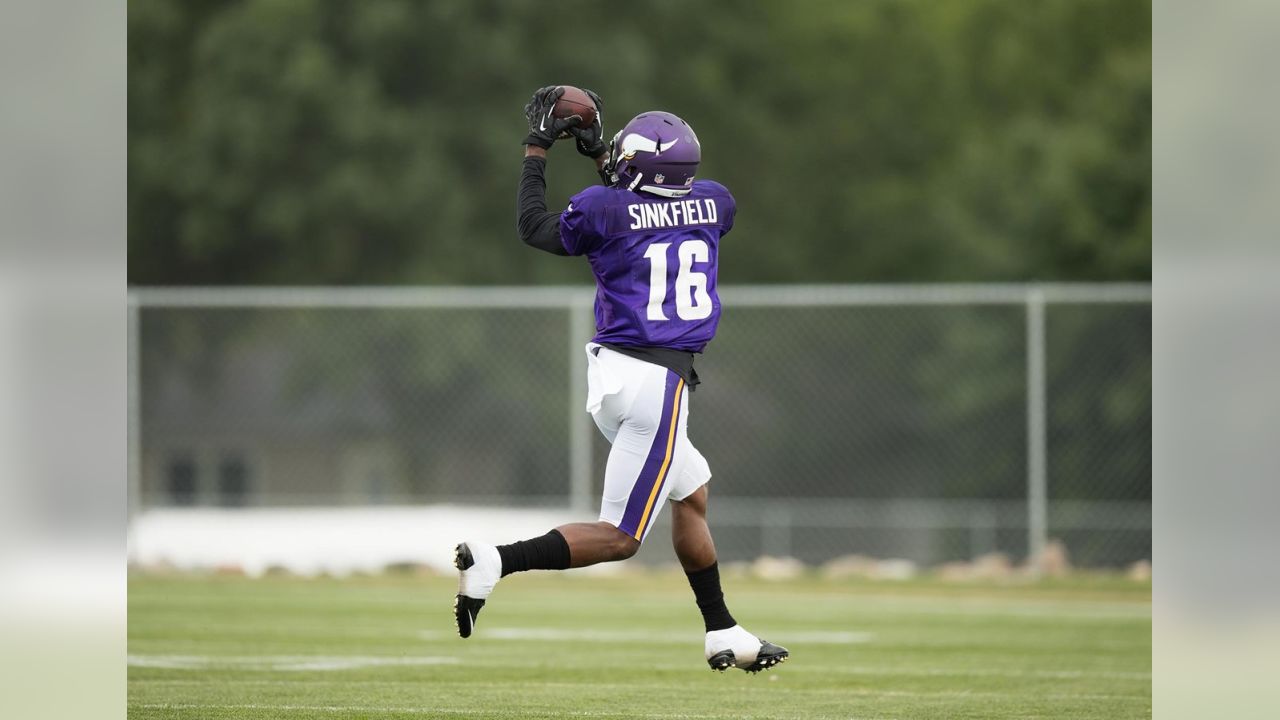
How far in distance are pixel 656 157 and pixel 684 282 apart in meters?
0.46

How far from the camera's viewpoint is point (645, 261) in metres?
6.14

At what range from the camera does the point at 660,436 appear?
6.08 metres

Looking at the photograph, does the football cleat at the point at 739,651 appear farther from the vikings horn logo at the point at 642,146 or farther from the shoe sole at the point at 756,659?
the vikings horn logo at the point at 642,146

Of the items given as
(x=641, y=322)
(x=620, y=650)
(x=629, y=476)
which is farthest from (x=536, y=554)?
(x=620, y=650)

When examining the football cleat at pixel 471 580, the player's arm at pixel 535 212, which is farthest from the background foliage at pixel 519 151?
the football cleat at pixel 471 580

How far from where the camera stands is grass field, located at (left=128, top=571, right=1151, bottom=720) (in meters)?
6.71

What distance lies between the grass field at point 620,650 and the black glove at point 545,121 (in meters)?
2.09

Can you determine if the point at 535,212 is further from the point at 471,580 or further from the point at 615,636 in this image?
the point at 615,636

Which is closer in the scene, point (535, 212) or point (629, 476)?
point (629, 476)

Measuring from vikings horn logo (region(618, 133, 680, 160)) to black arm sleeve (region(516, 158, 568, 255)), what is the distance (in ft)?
1.04

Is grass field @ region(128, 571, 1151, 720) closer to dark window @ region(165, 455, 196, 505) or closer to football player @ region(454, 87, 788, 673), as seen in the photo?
football player @ region(454, 87, 788, 673)

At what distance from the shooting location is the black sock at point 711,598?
637 centimetres

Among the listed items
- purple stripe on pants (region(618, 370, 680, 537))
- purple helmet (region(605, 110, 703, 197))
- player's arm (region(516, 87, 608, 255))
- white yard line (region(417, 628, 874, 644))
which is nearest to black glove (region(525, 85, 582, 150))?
player's arm (region(516, 87, 608, 255))
